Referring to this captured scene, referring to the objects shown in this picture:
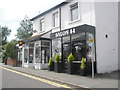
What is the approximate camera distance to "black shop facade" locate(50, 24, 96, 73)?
12602 millimetres

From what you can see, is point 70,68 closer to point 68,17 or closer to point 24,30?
point 68,17

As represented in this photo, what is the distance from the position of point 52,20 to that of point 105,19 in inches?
267

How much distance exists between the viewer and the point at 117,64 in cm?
1449

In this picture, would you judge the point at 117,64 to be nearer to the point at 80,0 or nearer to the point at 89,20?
the point at 89,20

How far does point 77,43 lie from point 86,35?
1183mm

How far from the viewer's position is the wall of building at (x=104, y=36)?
517 inches

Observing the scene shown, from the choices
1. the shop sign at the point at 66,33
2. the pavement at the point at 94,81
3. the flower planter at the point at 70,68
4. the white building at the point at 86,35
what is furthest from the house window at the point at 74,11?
the pavement at the point at 94,81

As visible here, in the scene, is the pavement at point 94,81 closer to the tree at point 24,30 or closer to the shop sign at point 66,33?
the shop sign at point 66,33

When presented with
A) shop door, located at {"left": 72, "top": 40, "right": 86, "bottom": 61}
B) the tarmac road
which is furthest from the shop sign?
the tarmac road

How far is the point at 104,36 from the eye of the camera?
13.6 metres

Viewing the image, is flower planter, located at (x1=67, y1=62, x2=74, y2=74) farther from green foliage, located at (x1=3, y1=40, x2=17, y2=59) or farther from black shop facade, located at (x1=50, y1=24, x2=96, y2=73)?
green foliage, located at (x1=3, y1=40, x2=17, y2=59)

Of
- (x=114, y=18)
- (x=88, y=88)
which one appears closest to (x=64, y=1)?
(x=114, y=18)

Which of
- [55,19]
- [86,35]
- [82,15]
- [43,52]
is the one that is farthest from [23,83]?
[55,19]

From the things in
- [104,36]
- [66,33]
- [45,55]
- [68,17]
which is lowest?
[45,55]
